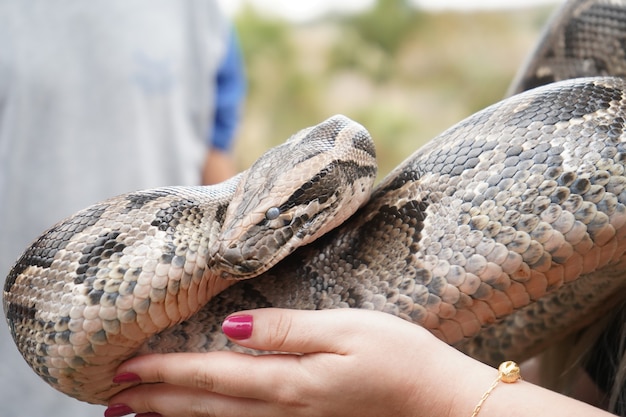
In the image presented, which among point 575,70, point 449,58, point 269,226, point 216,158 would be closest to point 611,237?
point 269,226

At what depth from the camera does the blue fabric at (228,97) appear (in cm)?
266

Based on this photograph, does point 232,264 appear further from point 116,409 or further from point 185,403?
point 116,409

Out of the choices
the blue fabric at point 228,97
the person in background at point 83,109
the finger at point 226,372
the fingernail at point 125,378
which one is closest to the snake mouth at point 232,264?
the finger at point 226,372

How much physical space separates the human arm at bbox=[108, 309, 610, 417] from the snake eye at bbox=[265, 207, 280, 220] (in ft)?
0.54

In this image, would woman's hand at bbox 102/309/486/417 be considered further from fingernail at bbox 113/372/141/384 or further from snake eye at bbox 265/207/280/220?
snake eye at bbox 265/207/280/220

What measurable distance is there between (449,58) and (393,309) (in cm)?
519

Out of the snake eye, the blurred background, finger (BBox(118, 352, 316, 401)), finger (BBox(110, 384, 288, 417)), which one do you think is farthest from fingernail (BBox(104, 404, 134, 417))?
the blurred background

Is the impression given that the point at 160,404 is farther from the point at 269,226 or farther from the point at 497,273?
the point at 497,273

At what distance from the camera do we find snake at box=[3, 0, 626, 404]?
1057 millimetres

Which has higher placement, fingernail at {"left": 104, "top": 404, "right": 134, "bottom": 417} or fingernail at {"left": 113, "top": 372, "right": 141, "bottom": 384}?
fingernail at {"left": 113, "top": 372, "right": 141, "bottom": 384}

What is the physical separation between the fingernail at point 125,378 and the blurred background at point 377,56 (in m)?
4.62

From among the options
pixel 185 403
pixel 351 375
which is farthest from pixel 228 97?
pixel 351 375

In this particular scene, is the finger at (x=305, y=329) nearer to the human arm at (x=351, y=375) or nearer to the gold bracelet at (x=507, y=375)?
the human arm at (x=351, y=375)

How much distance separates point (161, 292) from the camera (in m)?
1.07
